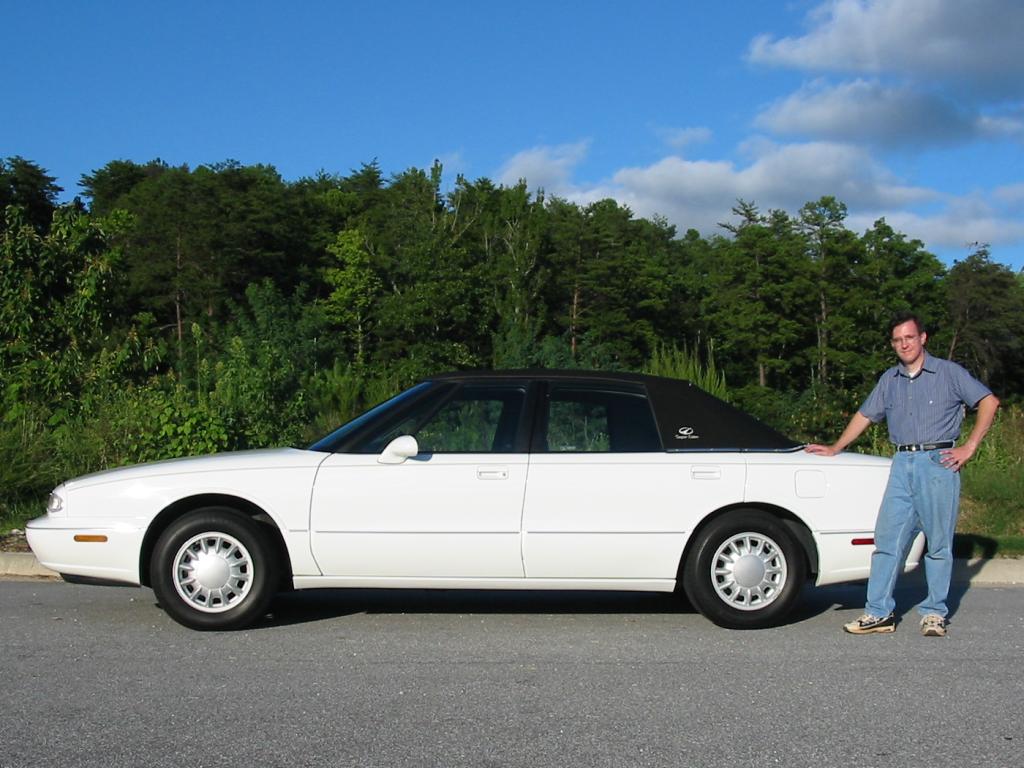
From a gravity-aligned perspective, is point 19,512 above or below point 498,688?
above

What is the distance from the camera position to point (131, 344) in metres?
14.4

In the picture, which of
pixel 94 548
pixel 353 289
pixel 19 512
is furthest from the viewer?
pixel 353 289

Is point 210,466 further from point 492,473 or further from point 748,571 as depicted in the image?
point 748,571

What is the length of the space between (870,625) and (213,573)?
3783mm

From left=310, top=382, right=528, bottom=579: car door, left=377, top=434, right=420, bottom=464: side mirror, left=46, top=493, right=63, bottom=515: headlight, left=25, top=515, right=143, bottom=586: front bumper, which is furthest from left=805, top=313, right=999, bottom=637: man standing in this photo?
left=46, top=493, right=63, bottom=515: headlight

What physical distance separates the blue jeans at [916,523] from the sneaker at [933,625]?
0.04 m

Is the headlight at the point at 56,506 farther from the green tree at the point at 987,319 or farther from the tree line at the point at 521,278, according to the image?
the green tree at the point at 987,319

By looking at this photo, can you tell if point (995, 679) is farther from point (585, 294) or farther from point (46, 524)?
point (585, 294)

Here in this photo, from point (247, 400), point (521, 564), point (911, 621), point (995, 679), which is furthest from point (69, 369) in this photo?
point (995, 679)

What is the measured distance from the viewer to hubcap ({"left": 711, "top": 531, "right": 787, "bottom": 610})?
263 inches

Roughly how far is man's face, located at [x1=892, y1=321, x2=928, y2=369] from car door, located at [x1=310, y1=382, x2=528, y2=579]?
2246 mm

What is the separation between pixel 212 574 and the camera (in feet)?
21.4

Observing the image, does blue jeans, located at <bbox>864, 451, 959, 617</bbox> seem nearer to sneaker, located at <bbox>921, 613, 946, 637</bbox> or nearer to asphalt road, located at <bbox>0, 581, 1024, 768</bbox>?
sneaker, located at <bbox>921, 613, 946, 637</bbox>

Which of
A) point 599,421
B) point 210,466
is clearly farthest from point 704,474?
point 210,466
